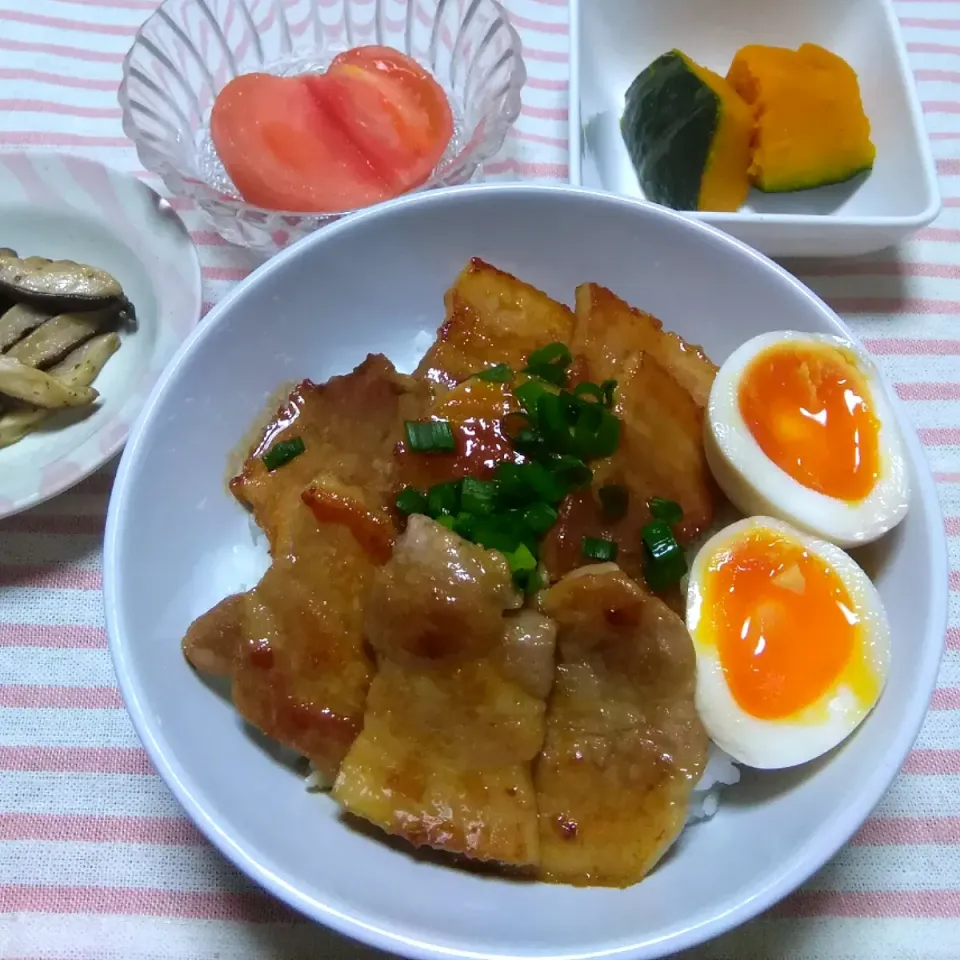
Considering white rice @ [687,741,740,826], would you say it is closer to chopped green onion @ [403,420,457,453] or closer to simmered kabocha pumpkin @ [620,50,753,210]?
chopped green onion @ [403,420,457,453]

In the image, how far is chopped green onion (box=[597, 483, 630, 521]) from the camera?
1399mm

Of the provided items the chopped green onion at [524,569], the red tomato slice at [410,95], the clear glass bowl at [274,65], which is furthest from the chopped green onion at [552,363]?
the red tomato slice at [410,95]

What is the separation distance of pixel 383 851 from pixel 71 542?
3.24 feet

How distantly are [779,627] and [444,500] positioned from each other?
58 cm

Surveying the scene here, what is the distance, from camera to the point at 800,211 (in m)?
2.31

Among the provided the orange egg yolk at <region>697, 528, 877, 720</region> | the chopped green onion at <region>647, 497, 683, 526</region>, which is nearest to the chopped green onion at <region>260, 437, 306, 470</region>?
the chopped green onion at <region>647, 497, 683, 526</region>

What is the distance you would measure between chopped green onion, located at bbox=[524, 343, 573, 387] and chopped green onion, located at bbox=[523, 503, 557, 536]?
0.29 m

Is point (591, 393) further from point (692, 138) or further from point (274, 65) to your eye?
point (274, 65)

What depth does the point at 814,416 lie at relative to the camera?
1.53 meters

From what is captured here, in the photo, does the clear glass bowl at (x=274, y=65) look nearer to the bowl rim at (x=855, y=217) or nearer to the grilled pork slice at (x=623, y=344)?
the bowl rim at (x=855, y=217)

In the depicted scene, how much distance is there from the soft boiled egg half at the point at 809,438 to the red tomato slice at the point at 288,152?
3.46 feet

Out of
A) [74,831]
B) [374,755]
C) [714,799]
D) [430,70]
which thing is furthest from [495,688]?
[430,70]

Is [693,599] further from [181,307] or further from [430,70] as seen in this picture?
[430,70]

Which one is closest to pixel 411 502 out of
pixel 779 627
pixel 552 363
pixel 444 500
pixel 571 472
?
pixel 444 500
